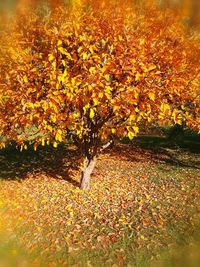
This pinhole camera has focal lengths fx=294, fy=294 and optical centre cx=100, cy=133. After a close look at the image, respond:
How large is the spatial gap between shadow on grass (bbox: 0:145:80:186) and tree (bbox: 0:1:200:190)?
15.2 feet

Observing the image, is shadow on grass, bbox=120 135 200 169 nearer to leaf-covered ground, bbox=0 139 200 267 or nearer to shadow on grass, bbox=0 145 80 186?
leaf-covered ground, bbox=0 139 200 267

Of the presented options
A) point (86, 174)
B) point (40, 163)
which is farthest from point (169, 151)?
point (86, 174)

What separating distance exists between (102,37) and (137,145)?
12.6m

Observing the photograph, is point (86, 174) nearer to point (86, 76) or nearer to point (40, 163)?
point (86, 76)

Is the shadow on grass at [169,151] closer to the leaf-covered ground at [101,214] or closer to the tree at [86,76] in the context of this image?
the leaf-covered ground at [101,214]

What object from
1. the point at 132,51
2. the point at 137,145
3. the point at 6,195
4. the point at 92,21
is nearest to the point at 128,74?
the point at 132,51

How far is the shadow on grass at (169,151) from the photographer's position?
14.8m

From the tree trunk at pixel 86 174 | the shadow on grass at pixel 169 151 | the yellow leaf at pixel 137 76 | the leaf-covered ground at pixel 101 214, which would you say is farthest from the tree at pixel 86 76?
the shadow on grass at pixel 169 151

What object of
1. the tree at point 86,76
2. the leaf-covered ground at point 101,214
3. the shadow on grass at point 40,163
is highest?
the tree at point 86,76

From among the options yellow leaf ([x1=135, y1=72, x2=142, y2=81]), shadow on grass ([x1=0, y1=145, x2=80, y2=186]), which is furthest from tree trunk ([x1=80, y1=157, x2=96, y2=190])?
yellow leaf ([x1=135, y1=72, x2=142, y2=81])

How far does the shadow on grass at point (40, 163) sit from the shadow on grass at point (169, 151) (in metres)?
3.37

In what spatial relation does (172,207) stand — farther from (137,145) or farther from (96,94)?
(137,145)

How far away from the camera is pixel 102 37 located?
7.59m

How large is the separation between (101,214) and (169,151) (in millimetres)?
9901
